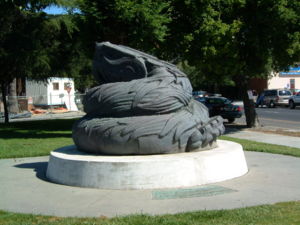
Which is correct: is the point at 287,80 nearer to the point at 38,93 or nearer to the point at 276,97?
the point at 276,97

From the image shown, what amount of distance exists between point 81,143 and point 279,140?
9012 mm

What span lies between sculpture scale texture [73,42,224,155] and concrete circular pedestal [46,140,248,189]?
0.83ft

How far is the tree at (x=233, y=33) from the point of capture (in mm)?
15867

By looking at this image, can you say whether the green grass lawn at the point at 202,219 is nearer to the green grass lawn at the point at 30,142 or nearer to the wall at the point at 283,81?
the green grass lawn at the point at 30,142

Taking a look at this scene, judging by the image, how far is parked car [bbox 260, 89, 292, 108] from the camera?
127 ft

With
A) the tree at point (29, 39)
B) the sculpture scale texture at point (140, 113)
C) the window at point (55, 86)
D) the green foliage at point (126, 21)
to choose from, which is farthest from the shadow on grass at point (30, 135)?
the window at point (55, 86)

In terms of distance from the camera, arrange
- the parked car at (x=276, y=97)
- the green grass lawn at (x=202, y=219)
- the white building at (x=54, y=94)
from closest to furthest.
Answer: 1. the green grass lawn at (x=202, y=219)
2. the parked car at (x=276, y=97)
3. the white building at (x=54, y=94)

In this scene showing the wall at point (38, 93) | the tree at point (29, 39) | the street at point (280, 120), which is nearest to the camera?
the tree at point (29, 39)

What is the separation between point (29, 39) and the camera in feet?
63.8

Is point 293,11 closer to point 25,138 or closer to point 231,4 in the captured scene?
point 231,4

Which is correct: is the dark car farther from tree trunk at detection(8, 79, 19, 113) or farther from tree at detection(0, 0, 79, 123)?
tree trunk at detection(8, 79, 19, 113)

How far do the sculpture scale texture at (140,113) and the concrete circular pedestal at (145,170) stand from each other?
0.25 metres

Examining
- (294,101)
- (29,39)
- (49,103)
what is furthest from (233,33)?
(49,103)

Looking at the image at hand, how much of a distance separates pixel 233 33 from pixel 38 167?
32.8 feet
